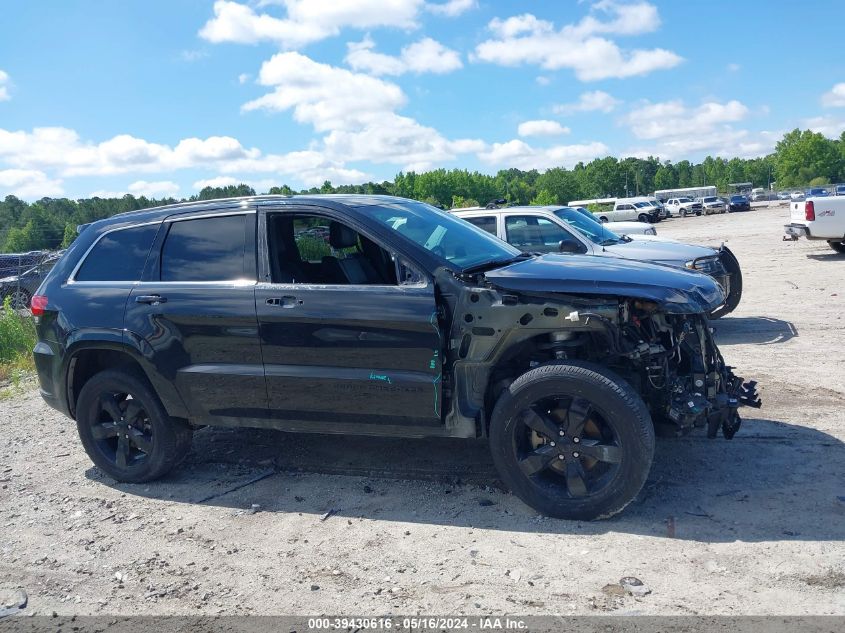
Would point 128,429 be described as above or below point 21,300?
below

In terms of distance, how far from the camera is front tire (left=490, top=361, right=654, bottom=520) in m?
4.17

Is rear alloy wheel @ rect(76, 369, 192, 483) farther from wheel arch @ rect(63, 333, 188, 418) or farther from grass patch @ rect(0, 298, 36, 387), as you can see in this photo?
grass patch @ rect(0, 298, 36, 387)

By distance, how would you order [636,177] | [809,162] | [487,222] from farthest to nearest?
[636,177]
[809,162]
[487,222]

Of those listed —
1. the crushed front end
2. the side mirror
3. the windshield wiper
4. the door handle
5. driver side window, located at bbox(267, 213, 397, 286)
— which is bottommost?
the crushed front end

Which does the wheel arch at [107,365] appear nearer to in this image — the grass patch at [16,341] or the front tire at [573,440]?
the front tire at [573,440]

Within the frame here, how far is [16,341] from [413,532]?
8983 mm

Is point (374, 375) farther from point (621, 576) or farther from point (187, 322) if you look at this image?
point (621, 576)

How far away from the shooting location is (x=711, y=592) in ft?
11.6

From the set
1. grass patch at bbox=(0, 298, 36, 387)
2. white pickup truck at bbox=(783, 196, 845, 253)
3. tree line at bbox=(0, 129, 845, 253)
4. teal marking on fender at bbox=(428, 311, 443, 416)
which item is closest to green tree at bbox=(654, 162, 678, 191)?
tree line at bbox=(0, 129, 845, 253)

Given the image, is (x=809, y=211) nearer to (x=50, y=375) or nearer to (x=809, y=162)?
(x=50, y=375)

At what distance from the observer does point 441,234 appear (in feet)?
16.9

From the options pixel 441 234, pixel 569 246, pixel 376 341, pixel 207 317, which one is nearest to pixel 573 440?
pixel 376 341

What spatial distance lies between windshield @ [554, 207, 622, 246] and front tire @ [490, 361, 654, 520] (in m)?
6.06

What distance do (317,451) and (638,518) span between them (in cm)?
263
